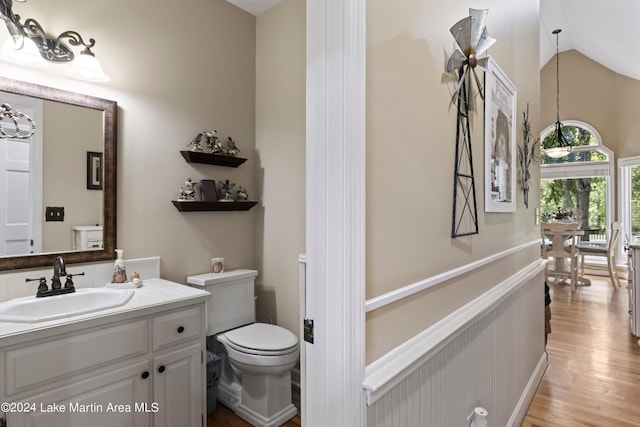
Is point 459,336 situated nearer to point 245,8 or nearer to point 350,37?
point 350,37

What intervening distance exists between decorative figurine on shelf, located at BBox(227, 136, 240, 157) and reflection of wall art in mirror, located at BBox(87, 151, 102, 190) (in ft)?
2.85

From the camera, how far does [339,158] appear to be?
2.73ft

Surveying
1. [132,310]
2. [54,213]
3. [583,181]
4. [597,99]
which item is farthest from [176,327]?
[597,99]

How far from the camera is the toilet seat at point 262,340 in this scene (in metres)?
2.08

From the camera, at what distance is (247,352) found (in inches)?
82.5

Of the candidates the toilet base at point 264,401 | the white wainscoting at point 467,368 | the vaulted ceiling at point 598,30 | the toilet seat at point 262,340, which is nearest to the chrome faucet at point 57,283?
the toilet seat at point 262,340

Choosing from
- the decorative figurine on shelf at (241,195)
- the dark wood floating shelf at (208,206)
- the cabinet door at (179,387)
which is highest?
the decorative figurine on shelf at (241,195)

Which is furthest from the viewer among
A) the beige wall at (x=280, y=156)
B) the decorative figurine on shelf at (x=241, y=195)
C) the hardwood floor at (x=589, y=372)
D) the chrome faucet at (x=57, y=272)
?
the decorative figurine on shelf at (x=241, y=195)

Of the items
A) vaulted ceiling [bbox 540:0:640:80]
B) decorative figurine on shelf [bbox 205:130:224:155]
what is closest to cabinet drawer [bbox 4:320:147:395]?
decorative figurine on shelf [bbox 205:130:224:155]

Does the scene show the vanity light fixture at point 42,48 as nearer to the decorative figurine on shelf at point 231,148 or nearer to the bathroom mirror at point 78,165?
the bathroom mirror at point 78,165

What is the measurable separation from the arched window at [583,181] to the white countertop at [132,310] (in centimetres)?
722

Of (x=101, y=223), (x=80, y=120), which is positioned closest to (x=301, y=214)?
(x=101, y=223)

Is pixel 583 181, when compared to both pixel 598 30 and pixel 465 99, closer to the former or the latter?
pixel 598 30

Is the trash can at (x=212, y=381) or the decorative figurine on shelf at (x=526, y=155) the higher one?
the decorative figurine on shelf at (x=526, y=155)
